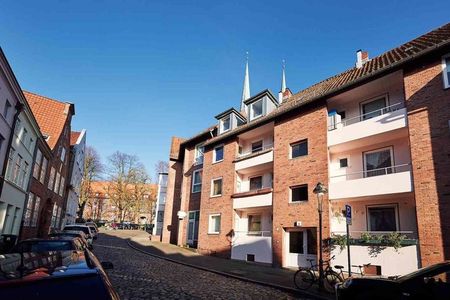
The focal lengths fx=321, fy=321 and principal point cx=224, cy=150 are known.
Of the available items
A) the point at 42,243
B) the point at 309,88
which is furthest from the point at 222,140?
the point at 42,243

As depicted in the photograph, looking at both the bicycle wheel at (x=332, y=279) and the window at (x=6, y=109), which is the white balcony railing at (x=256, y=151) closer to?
the bicycle wheel at (x=332, y=279)

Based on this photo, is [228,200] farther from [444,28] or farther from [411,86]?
[444,28]

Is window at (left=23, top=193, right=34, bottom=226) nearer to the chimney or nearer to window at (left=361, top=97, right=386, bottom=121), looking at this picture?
window at (left=361, top=97, right=386, bottom=121)

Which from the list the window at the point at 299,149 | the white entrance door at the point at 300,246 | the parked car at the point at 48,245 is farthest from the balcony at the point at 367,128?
the parked car at the point at 48,245

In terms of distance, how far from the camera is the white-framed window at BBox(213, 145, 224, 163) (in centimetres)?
2444

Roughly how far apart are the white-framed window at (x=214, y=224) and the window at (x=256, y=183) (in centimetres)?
319

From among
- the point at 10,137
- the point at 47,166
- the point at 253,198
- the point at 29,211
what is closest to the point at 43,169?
the point at 47,166

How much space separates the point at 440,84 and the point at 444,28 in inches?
210

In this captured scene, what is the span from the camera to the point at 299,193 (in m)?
17.5

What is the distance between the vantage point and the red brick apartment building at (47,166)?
75.8 feet

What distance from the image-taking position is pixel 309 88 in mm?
23234

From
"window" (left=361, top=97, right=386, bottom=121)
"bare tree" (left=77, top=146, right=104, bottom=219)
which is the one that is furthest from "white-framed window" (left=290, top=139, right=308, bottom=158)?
"bare tree" (left=77, top=146, right=104, bottom=219)

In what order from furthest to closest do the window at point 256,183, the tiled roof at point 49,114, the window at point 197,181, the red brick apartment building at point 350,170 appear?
the tiled roof at point 49,114 < the window at point 197,181 < the window at point 256,183 < the red brick apartment building at point 350,170

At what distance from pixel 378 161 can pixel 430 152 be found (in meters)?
3.33
